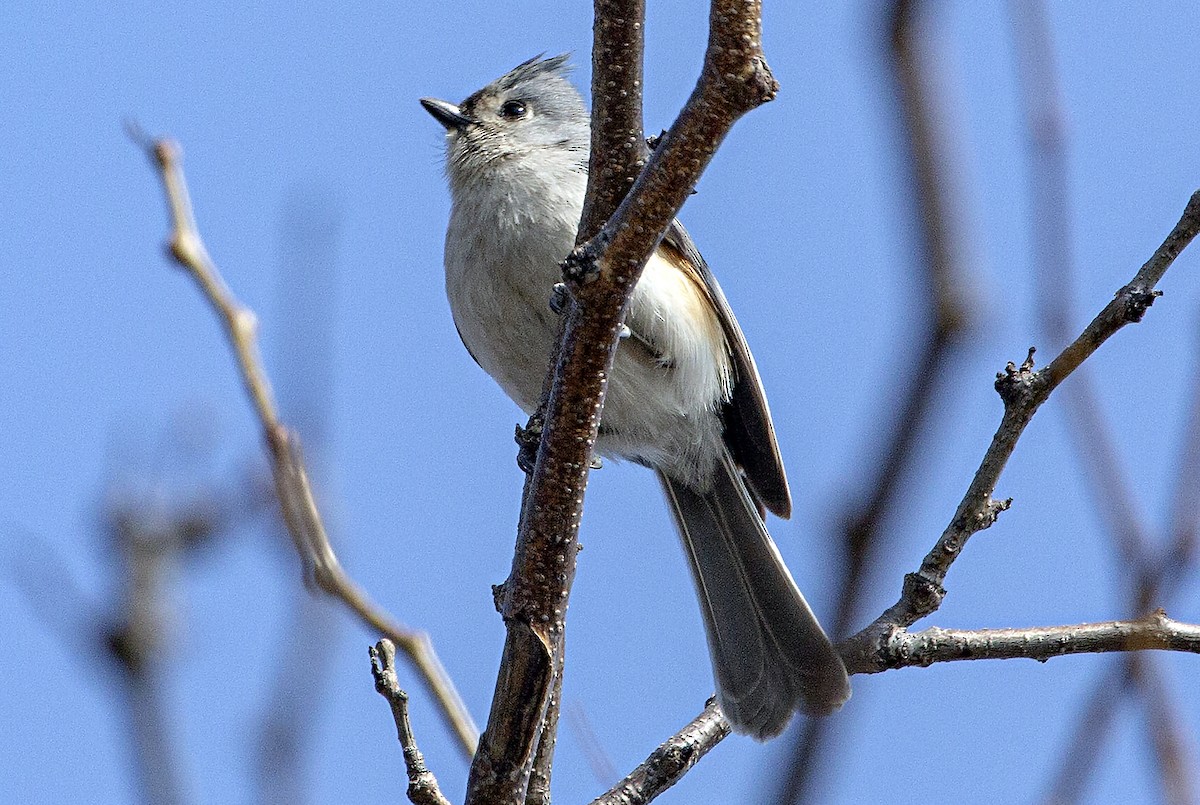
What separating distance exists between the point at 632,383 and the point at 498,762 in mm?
2122

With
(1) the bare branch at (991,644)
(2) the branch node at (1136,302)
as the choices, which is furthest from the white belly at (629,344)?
(2) the branch node at (1136,302)

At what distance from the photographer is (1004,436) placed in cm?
238

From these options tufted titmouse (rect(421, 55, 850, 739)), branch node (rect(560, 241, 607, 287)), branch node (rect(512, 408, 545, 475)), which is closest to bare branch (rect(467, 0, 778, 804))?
branch node (rect(560, 241, 607, 287))

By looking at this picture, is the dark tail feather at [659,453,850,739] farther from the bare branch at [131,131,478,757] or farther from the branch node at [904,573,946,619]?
the bare branch at [131,131,478,757]

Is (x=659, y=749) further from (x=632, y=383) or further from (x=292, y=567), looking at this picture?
(x=632, y=383)

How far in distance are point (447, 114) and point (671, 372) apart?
5.33 feet

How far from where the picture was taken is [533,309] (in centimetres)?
398

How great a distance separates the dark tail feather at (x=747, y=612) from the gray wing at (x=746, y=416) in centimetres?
6

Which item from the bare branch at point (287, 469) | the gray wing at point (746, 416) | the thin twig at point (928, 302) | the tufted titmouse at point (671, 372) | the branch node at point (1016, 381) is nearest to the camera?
the thin twig at point (928, 302)

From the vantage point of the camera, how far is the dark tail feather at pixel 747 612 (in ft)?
11.4

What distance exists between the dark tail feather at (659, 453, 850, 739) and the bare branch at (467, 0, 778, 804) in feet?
3.33

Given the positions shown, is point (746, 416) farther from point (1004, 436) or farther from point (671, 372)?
point (1004, 436)

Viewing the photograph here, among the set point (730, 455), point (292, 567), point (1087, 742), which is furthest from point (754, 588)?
point (1087, 742)

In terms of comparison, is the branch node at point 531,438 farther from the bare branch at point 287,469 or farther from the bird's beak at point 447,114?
the bird's beak at point 447,114
